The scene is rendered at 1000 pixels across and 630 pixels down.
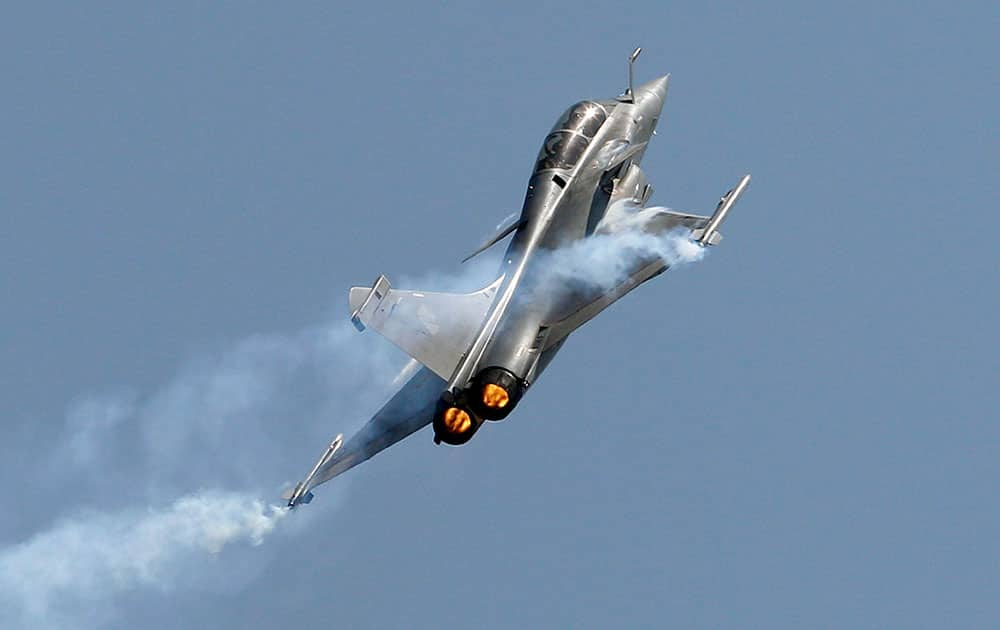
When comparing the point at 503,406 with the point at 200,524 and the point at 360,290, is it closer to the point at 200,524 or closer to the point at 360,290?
the point at 360,290

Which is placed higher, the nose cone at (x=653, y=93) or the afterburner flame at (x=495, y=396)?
the nose cone at (x=653, y=93)

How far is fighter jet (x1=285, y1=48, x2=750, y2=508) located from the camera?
33.1 meters

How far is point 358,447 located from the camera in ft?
114

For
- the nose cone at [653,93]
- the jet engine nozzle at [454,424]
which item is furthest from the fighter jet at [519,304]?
the nose cone at [653,93]

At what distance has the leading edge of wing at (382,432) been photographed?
34.8m

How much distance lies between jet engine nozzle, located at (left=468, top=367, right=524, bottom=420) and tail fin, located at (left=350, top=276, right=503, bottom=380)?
1.96 feet

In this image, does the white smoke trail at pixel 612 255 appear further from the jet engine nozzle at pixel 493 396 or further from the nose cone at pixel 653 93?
the nose cone at pixel 653 93

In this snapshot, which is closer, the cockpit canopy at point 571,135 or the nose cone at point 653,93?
the cockpit canopy at point 571,135

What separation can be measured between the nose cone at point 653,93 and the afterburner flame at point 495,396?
28.9ft

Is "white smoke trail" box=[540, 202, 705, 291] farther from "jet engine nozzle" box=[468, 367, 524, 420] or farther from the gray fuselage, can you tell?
"jet engine nozzle" box=[468, 367, 524, 420]

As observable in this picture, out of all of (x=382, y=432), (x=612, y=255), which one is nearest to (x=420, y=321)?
(x=382, y=432)

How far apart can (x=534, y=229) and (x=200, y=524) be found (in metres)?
7.17

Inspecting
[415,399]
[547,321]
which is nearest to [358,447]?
[415,399]

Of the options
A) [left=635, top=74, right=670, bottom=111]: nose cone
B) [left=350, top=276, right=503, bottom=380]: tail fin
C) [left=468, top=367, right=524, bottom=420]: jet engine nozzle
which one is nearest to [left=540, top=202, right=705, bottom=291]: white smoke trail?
[left=350, top=276, right=503, bottom=380]: tail fin
